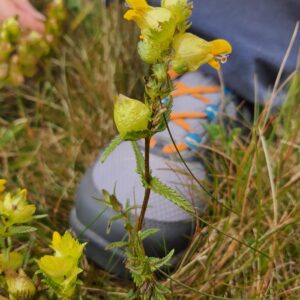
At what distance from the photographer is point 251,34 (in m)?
1.02

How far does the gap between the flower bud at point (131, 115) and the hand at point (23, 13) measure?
73 cm

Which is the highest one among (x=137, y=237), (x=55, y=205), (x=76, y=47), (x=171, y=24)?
(x=171, y=24)

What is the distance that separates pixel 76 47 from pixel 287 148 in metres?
0.55

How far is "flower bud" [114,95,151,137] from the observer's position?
18.7 inches

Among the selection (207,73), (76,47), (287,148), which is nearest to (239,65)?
(207,73)

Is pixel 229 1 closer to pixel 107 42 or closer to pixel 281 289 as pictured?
pixel 107 42

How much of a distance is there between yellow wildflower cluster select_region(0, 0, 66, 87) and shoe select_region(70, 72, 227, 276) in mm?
324

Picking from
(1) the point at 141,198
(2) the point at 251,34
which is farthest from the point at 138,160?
(2) the point at 251,34

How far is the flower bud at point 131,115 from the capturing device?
0.48 m

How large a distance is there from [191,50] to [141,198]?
346 millimetres

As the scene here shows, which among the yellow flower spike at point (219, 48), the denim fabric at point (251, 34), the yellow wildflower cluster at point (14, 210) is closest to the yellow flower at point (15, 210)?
the yellow wildflower cluster at point (14, 210)

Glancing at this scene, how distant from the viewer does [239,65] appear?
1.04m

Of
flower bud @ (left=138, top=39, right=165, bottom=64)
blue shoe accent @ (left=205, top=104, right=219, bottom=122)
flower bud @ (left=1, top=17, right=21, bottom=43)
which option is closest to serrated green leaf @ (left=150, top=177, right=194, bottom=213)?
flower bud @ (left=138, top=39, right=165, bottom=64)

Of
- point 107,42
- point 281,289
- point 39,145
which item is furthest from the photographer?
point 107,42
